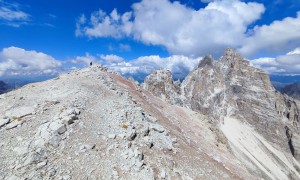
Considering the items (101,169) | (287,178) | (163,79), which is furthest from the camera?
(287,178)

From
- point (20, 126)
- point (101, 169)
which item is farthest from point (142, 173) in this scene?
point (20, 126)

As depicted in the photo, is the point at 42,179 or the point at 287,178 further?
the point at 287,178

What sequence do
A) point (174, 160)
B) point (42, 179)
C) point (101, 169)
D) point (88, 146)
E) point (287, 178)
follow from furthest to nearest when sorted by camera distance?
point (287, 178) < point (174, 160) < point (88, 146) < point (101, 169) < point (42, 179)

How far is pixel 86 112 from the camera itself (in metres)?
29.5

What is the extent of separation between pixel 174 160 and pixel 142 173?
4475 millimetres

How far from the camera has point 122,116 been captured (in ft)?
99.2

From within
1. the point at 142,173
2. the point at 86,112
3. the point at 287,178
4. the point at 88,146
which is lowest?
the point at 287,178

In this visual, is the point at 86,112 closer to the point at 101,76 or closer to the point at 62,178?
the point at 62,178

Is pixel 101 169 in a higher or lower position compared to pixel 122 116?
lower

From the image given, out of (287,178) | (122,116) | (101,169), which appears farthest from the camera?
(287,178)

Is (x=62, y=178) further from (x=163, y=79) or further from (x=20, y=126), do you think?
(x=163, y=79)

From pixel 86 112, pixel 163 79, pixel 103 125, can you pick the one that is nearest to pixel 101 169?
pixel 103 125

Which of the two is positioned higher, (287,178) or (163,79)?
(163,79)

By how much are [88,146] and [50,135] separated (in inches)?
134
